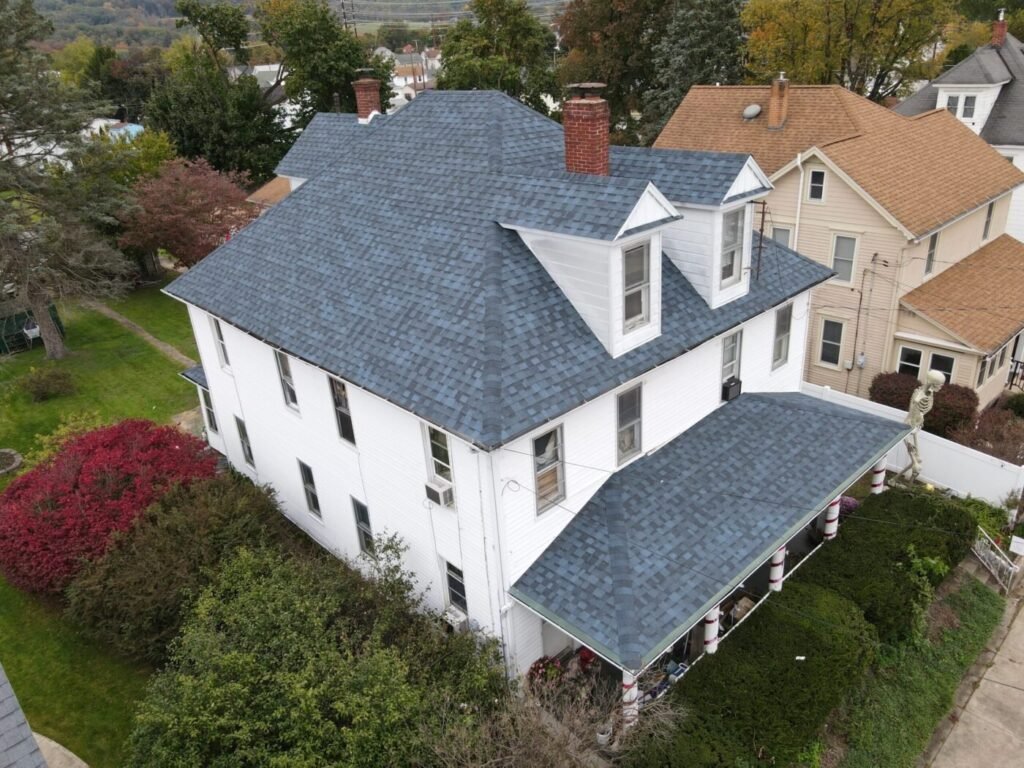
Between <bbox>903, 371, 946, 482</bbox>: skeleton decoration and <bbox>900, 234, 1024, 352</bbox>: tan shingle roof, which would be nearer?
<bbox>903, 371, 946, 482</bbox>: skeleton decoration

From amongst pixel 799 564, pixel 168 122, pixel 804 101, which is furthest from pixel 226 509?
pixel 168 122

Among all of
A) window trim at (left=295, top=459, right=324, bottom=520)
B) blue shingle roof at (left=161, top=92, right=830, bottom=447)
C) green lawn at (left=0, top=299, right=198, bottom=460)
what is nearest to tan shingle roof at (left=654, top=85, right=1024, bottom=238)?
blue shingle roof at (left=161, top=92, right=830, bottom=447)

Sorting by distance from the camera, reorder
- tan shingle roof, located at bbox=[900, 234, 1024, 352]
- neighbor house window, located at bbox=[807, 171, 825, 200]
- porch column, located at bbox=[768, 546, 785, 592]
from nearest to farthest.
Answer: porch column, located at bbox=[768, 546, 785, 592]
tan shingle roof, located at bbox=[900, 234, 1024, 352]
neighbor house window, located at bbox=[807, 171, 825, 200]

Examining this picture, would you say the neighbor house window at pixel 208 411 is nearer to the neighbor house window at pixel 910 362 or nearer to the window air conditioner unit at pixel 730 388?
the window air conditioner unit at pixel 730 388

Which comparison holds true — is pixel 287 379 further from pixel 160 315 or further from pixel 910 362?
pixel 160 315

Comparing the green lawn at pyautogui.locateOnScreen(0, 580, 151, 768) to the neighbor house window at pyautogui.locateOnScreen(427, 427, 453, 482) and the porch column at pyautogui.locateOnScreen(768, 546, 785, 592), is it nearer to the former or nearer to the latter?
the neighbor house window at pyautogui.locateOnScreen(427, 427, 453, 482)
